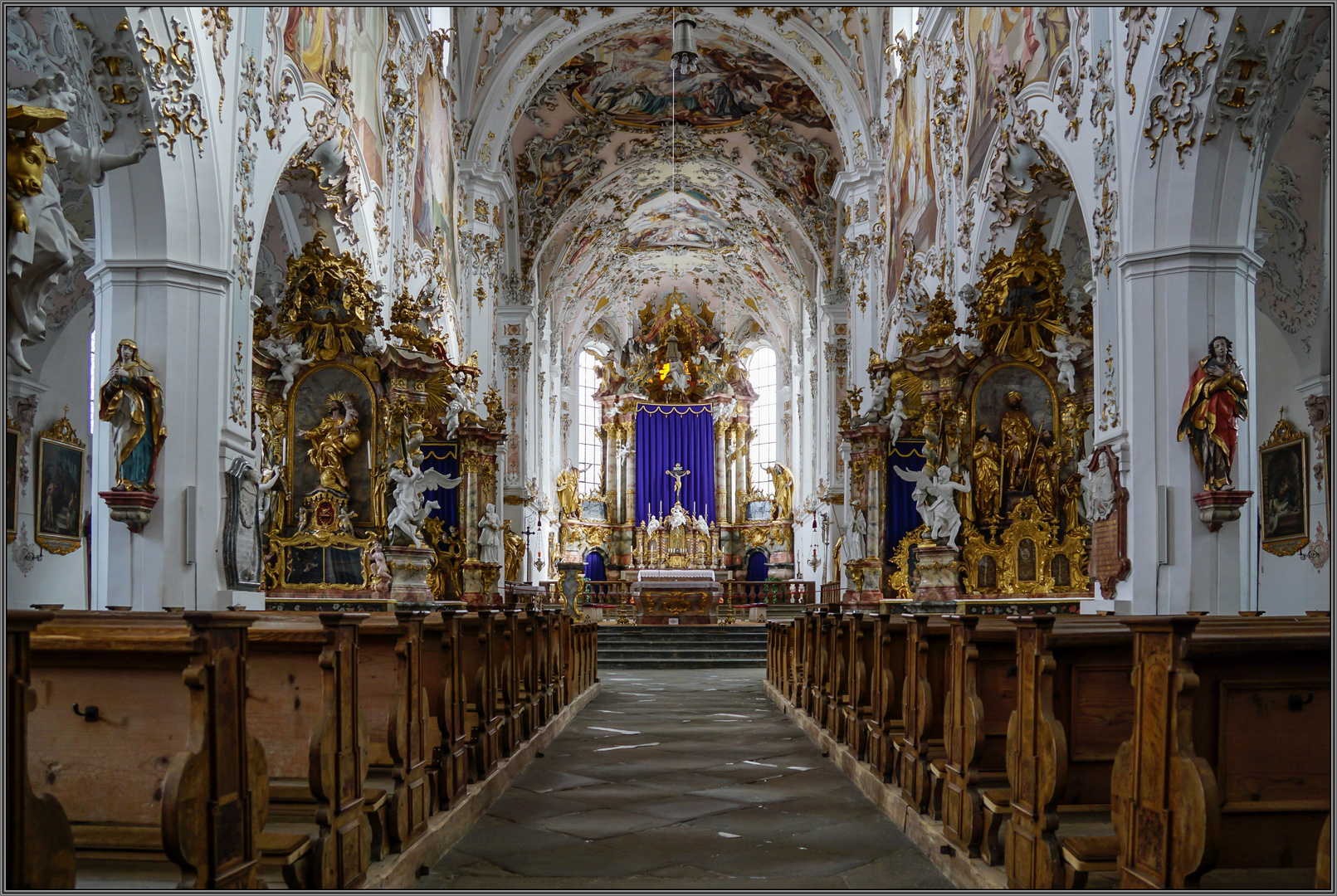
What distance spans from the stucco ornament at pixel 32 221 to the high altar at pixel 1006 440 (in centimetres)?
978

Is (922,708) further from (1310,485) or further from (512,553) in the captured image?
(512,553)

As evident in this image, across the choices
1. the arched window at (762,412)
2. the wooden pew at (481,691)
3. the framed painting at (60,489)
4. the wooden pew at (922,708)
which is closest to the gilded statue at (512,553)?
the framed painting at (60,489)

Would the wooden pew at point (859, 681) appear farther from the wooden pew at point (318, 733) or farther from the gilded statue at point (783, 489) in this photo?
the gilded statue at point (783, 489)

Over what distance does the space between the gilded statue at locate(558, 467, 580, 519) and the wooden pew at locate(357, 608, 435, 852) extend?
29.4 metres

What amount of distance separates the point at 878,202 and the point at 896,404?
541 cm

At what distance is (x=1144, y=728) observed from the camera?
3414 mm

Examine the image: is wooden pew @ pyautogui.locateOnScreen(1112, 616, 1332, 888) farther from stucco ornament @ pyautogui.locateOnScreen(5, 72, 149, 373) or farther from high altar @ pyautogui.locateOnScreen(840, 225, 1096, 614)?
high altar @ pyautogui.locateOnScreen(840, 225, 1096, 614)

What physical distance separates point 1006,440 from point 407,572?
24.8ft

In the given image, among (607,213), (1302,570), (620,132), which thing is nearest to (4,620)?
(1302,570)

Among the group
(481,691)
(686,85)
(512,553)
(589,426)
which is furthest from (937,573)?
(589,426)

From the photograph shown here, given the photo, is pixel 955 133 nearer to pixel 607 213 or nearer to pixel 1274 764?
pixel 1274 764

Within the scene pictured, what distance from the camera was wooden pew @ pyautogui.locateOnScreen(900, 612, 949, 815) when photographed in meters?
5.42

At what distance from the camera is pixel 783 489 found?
35.2m

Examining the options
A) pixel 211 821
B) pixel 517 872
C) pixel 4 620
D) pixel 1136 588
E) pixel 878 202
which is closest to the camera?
pixel 4 620
